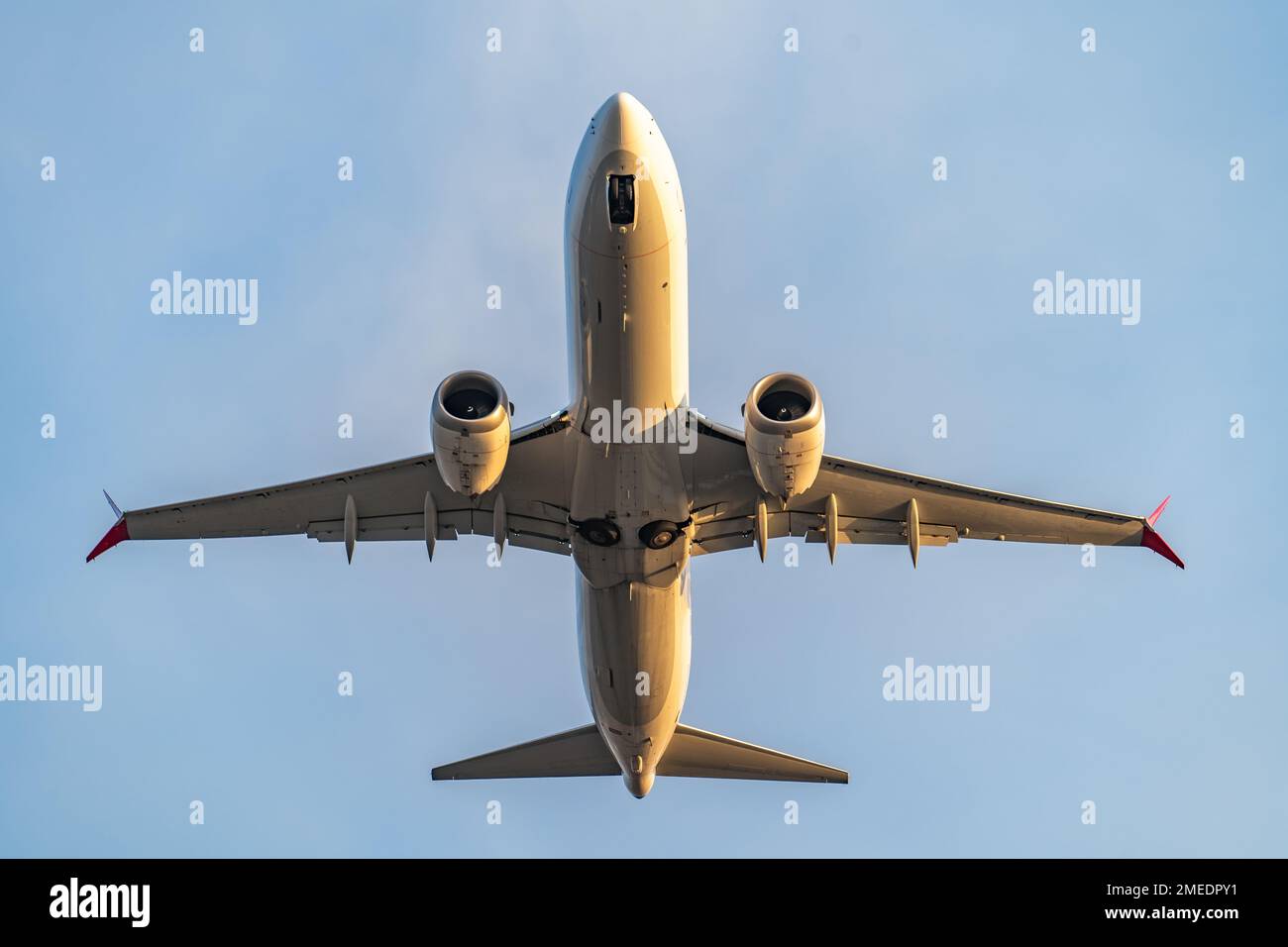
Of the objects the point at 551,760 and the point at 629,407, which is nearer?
the point at 629,407

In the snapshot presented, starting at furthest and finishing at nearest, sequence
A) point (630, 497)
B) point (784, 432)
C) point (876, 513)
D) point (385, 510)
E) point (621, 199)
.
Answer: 1. point (385, 510)
2. point (876, 513)
3. point (630, 497)
4. point (784, 432)
5. point (621, 199)

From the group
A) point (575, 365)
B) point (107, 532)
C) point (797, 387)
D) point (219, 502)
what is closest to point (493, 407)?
point (575, 365)

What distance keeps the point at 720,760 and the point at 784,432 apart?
419 inches

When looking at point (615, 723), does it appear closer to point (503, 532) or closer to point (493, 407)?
point (503, 532)

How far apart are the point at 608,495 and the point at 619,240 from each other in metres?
5.26

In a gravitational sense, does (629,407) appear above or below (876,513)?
above

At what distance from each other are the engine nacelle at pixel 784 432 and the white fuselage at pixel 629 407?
5.66 feet

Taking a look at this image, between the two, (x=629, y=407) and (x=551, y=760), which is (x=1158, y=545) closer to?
(x=629, y=407)

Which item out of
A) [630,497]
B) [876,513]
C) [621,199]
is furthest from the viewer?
[876,513]

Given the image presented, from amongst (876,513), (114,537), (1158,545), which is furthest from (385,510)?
(1158,545)

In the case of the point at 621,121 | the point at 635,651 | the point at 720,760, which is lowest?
the point at 720,760

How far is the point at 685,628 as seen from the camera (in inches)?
1105

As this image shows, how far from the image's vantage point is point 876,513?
28781 millimetres

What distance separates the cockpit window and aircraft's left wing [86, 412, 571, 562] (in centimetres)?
566
